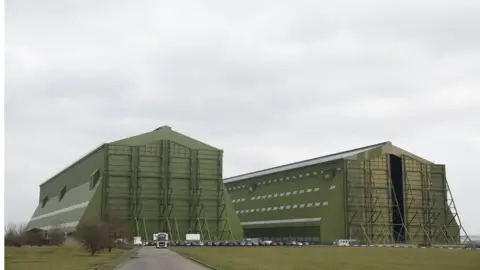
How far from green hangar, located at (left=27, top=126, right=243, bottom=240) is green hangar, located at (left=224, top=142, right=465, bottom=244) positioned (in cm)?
1529

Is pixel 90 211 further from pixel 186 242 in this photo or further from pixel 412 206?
pixel 412 206

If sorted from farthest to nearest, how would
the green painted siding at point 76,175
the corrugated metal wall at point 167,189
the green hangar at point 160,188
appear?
1. the green painted siding at point 76,175
2. the corrugated metal wall at point 167,189
3. the green hangar at point 160,188

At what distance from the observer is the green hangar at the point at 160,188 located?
324 feet

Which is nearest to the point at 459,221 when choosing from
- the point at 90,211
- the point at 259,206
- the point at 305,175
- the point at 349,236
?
the point at 349,236

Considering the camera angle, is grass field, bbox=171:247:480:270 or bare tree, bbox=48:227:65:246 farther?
bare tree, bbox=48:227:65:246

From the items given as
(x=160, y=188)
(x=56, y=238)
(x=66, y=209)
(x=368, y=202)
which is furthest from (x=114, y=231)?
(x=368, y=202)

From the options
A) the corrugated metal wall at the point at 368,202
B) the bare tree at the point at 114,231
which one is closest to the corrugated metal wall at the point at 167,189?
the bare tree at the point at 114,231

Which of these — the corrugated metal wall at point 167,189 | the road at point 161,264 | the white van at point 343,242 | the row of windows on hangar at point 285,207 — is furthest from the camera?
the row of windows on hangar at point 285,207

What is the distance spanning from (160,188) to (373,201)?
40618 mm

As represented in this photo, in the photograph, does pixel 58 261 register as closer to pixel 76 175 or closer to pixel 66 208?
pixel 66 208

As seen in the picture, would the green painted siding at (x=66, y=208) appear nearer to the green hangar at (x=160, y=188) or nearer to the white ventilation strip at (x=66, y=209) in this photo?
the white ventilation strip at (x=66, y=209)

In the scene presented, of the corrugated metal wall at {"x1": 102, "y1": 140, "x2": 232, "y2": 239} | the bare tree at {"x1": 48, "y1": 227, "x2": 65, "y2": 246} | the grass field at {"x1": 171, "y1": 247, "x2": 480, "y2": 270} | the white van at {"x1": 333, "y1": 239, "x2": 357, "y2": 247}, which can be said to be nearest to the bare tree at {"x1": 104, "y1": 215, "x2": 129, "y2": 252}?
the corrugated metal wall at {"x1": 102, "y1": 140, "x2": 232, "y2": 239}

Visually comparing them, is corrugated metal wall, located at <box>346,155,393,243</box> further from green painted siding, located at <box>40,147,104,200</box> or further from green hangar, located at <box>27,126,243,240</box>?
green painted siding, located at <box>40,147,104,200</box>

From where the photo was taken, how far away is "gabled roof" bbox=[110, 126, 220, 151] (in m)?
102
